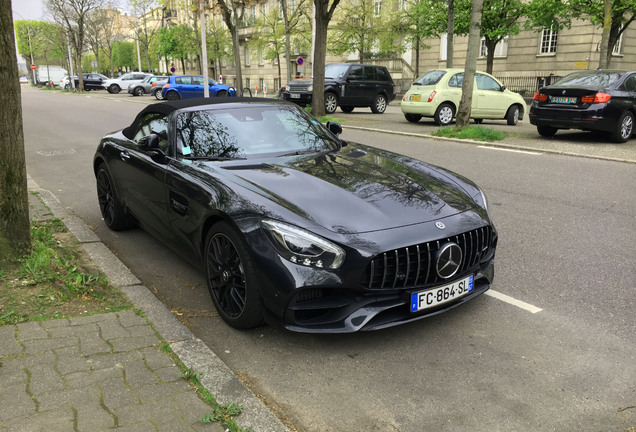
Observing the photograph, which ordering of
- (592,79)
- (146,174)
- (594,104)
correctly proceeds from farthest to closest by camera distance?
(592,79) → (594,104) → (146,174)

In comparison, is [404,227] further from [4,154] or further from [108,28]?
[108,28]

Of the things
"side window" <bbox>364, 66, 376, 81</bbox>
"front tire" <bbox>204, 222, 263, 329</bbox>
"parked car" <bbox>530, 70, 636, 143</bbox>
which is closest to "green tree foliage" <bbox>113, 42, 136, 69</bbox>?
"side window" <bbox>364, 66, 376, 81</bbox>

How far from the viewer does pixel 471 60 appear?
43.5 ft

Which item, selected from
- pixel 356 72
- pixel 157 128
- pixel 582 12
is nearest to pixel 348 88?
pixel 356 72

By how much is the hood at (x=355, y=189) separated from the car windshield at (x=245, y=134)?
Result: 248 mm

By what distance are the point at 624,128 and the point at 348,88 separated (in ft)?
36.6

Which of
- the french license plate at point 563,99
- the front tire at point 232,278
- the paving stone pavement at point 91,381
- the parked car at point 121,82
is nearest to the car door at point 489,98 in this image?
the french license plate at point 563,99

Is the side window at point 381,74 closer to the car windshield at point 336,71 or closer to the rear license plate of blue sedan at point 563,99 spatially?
the car windshield at point 336,71

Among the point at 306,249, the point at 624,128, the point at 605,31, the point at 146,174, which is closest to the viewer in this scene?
the point at 306,249

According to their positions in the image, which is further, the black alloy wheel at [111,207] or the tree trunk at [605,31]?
the tree trunk at [605,31]

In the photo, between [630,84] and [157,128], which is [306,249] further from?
[630,84]

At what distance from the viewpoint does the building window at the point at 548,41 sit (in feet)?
112

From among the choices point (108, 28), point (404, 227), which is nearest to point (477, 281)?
point (404, 227)

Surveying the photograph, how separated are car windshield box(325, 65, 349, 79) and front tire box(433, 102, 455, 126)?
673 centimetres
